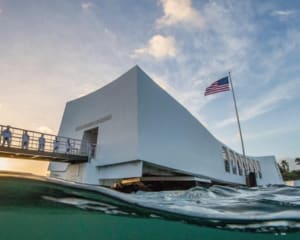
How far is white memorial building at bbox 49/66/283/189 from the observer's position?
1584cm

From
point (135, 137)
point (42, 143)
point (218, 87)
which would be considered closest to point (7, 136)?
point (42, 143)

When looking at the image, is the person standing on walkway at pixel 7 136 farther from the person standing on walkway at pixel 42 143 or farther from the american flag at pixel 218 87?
the american flag at pixel 218 87

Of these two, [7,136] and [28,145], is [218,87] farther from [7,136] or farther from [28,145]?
[7,136]

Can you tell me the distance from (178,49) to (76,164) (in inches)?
420

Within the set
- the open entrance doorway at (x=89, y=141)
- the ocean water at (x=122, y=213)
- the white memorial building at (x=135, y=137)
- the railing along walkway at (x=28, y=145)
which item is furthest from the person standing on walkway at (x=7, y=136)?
the ocean water at (x=122, y=213)

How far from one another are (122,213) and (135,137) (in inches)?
406

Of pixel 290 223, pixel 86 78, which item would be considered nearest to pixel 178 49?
pixel 86 78

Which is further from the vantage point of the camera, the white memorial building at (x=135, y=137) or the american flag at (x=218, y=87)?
the american flag at (x=218, y=87)

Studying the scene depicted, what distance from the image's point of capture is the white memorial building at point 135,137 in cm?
1584

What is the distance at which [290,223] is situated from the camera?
4883 millimetres

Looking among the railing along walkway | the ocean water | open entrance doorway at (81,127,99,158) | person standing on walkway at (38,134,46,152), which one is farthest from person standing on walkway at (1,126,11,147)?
the ocean water

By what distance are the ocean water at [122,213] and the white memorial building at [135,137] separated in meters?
8.96

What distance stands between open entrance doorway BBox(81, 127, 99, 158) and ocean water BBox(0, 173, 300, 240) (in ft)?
39.2

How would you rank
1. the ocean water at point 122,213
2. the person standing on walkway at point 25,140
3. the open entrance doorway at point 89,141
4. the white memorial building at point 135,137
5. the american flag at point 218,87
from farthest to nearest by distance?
the open entrance doorway at point 89,141, the american flag at point 218,87, the white memorial building at point 135,137, the person standing on walkway at point 25,140, the ocean water at point 122,213
